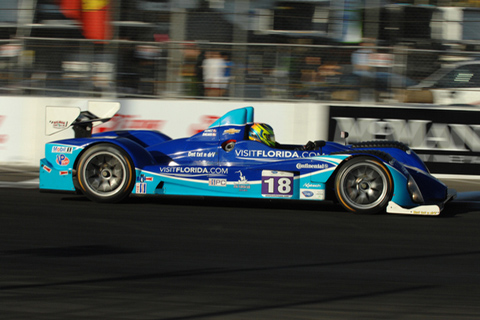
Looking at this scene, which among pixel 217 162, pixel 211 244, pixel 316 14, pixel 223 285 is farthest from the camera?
pixel 316 14

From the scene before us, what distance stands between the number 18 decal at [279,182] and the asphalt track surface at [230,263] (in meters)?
0.25

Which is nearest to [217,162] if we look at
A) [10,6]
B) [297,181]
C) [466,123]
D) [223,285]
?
[297,181]

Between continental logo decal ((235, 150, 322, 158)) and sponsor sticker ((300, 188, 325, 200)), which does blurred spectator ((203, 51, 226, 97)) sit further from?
sponsor sticker ((300, 188, 325, 200))

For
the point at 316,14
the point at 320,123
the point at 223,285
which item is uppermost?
the point at 316,14

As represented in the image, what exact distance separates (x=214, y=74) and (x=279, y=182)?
5.26 meters

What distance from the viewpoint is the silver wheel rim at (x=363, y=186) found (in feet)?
22.4

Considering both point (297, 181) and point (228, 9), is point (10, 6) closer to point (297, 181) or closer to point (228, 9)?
point (228, 9)

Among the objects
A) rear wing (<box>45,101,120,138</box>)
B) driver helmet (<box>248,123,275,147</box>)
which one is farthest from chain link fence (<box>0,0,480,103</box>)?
driver helmet (<box>248,123,275,147</box>)

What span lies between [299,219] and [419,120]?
4.95 metres

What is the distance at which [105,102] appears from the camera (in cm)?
1120

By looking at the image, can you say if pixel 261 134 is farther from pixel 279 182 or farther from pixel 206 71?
pixel 206 71

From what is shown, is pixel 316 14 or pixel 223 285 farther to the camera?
pixel 316 14

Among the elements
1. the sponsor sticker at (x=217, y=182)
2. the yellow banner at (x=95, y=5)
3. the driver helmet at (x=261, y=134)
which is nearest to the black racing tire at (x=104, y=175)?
the sponsor sticker at (x=217, y=182)

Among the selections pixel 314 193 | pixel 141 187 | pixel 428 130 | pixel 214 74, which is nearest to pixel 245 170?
pixel 314 193
